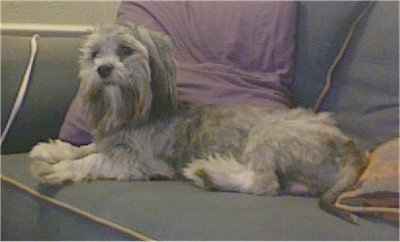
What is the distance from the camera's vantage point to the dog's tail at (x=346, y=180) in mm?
1324

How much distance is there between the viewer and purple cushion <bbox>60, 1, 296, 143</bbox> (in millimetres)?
1858

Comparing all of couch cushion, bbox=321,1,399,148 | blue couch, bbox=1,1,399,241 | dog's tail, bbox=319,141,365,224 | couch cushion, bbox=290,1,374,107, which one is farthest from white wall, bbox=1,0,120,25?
dog's tail, bbox=319,141,365,224

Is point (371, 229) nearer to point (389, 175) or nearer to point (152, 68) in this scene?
point (389, 175)

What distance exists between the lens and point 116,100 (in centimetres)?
164

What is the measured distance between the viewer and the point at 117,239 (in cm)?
135

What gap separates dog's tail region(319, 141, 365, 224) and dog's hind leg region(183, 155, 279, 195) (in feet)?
0.45

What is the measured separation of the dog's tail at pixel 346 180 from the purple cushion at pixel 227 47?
33cm

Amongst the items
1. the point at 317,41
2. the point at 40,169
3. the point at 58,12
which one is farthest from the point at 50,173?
the point at 58,12

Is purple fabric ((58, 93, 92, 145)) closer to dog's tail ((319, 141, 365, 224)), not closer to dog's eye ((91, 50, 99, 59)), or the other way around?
dog's eye ((91, 50, 99, 59))

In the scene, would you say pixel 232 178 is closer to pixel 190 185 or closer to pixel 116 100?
pixel 190 185

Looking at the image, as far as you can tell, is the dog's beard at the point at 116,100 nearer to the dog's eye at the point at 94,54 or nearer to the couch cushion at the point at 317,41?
the dog's eye at the point at 94,54

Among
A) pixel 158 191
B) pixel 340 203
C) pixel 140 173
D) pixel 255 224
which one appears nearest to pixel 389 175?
pixel 340 203

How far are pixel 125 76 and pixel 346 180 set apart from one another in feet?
1.84

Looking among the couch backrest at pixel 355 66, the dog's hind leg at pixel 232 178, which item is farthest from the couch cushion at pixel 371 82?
the dog's hind leg at pixel 232 178
